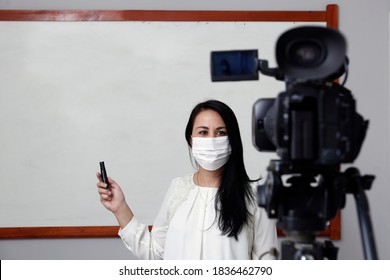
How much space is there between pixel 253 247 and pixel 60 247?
132cm

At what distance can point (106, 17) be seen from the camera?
8.22 feet

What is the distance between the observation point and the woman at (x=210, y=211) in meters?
1.54

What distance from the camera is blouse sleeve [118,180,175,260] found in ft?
5.31

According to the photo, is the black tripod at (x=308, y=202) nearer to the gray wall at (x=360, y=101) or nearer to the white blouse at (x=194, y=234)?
the white blouse at (x=194, y=234)

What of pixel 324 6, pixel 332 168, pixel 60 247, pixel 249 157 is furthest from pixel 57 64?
pixel 332 168

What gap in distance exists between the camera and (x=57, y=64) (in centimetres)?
252

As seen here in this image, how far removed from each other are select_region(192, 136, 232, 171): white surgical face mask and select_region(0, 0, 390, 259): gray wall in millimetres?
1144

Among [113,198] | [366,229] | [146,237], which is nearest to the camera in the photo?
[366,229]

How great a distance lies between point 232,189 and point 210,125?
8.7 inches

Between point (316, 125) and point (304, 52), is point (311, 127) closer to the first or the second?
point (316, 125)

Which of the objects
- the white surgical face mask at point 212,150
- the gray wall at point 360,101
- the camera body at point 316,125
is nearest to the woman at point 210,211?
the white surgical face mask at point 212,150

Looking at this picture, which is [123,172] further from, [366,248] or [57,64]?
[366,248]

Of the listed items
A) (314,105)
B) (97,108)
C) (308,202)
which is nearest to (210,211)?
(308,202)

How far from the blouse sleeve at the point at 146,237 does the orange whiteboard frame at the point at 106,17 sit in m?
Result: 0.88
